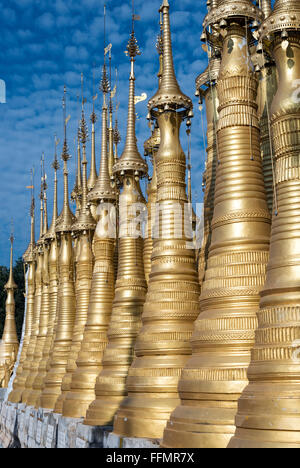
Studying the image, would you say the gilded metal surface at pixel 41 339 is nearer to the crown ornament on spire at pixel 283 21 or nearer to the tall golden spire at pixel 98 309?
the tall golden spire at pixel 98 309

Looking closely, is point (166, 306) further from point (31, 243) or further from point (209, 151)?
point (31, 243)

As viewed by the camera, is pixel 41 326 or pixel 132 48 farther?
pixel 41 326

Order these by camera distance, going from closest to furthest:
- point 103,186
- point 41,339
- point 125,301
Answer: point 125,301, point 103,186, point 41,339

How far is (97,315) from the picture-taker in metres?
21.1

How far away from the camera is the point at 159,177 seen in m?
16.7

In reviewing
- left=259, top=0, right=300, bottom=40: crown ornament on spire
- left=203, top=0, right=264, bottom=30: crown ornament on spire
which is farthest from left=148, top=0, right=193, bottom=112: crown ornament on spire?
left=259, top=0, right=300, bottom=40: crown ornament on spire

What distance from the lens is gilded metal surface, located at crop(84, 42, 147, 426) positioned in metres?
17.5

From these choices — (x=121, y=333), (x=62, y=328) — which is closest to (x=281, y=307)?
(x=121, y=333)

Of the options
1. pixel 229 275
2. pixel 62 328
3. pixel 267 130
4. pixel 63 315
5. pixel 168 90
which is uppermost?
pixel 168 90

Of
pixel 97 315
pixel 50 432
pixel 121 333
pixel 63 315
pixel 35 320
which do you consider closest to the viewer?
pixel 121 333

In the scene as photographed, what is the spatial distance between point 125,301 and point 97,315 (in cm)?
267
